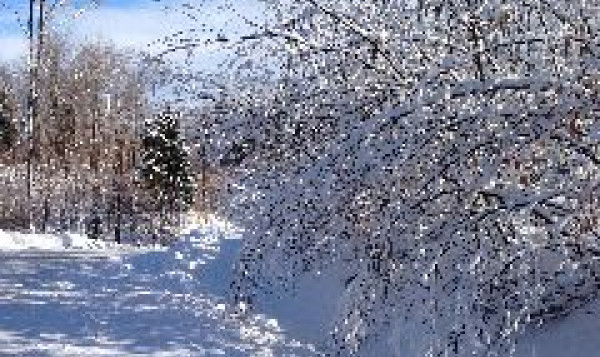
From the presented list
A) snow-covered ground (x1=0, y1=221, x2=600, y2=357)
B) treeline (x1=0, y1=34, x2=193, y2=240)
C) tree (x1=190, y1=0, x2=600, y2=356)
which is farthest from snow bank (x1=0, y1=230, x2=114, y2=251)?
tree (x1=190, y1=0, x2=600, y2=356)

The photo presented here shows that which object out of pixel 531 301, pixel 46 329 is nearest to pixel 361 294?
pixel 531 301

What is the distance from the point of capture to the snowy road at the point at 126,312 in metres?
11.0

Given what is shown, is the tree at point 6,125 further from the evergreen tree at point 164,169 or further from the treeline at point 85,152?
the evergreen tree at point 164,169

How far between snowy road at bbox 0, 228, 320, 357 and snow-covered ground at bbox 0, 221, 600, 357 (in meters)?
0.01

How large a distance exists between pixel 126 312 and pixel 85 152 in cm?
3781

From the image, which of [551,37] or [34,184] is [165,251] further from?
[34,184]

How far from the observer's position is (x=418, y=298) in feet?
23.3

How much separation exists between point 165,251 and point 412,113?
479 inches

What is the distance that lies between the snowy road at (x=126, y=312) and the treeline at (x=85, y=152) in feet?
47.1

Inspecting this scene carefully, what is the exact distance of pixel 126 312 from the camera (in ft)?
41.2

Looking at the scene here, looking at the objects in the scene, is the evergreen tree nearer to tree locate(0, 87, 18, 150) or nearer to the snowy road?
tree locate(0, 87, 18, 150)

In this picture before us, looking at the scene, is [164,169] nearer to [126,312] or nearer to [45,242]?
[45,242]

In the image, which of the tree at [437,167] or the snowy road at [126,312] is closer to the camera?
the tree at [437,167]

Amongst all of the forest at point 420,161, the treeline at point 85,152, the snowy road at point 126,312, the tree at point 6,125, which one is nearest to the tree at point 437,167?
the forest at point 420,161
